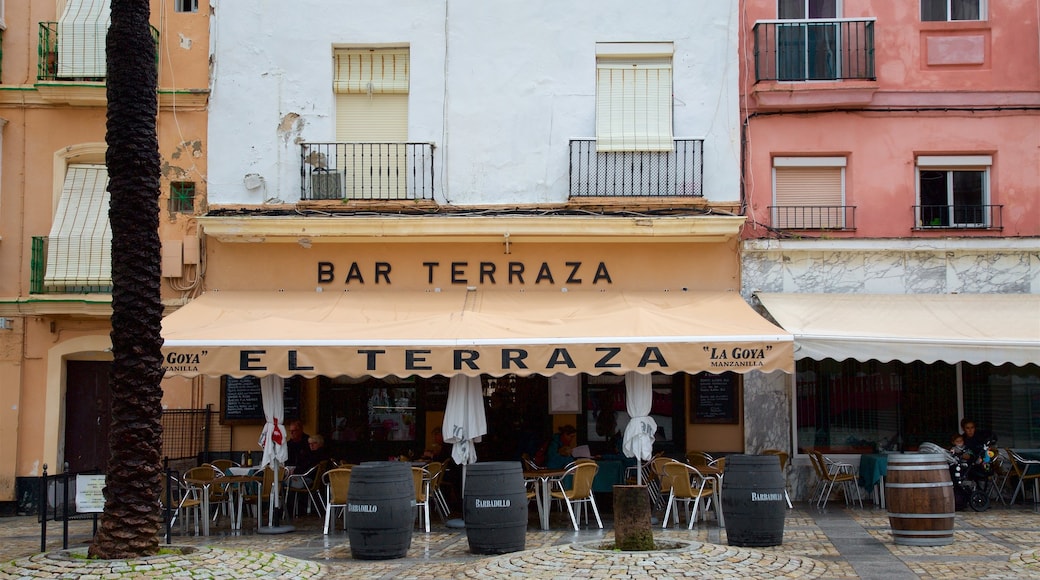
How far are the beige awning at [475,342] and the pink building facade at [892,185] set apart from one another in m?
2.13

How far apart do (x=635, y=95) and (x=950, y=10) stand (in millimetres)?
4870

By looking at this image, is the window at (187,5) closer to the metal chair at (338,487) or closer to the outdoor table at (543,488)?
the metal chair at (338,487)

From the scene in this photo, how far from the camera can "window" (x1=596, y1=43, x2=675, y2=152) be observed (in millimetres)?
16094

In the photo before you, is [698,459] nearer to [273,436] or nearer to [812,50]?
[273,436]

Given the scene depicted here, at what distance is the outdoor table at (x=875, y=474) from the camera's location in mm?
15008

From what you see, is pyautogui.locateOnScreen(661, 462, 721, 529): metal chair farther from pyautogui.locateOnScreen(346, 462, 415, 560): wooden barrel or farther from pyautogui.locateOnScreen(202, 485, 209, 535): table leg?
pyautogui.locateOnScreen(202, 485, 209, 535): table leg

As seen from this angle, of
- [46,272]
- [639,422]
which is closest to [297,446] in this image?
[46,272]

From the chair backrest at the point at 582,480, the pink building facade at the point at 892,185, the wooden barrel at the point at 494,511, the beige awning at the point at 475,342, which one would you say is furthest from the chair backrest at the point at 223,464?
the pink building facade at the point at 892,185

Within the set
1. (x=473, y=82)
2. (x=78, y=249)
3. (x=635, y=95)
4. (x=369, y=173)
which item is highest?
(x=473, y=82)

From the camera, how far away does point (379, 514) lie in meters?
11.1

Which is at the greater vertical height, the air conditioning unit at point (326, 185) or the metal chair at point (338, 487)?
the air conditioning unit at point (326, 185)

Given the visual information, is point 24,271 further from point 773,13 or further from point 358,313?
point 773,13

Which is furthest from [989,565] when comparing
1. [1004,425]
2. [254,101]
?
[254,101]

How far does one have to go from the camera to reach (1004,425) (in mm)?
15977
